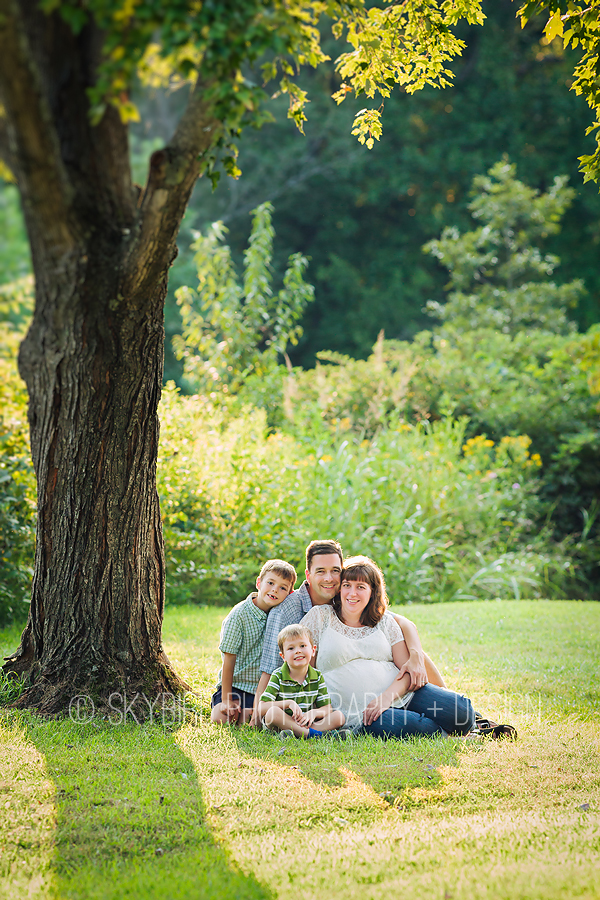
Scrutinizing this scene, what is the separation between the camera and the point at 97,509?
3941mm

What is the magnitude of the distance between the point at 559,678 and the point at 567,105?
63.9ft

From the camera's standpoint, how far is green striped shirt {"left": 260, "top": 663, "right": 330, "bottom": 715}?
13.1 ft

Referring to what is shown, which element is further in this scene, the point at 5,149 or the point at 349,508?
the point at 349,508

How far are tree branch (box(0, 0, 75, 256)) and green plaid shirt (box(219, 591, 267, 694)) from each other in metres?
2.26

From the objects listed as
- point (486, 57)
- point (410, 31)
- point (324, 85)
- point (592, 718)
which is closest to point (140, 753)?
point (592, 718)

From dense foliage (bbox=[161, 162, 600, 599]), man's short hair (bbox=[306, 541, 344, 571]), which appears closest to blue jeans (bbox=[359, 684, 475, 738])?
man's short hair (bbox=[306, 541, 344, 571])

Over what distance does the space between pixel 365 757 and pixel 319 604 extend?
37.6 inches

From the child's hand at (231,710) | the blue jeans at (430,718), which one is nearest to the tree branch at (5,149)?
the child's hand at (231,710)

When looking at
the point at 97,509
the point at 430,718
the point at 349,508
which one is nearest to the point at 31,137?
the point at 97,509

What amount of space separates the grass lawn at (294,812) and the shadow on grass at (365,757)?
0.01 m

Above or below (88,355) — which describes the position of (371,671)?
below

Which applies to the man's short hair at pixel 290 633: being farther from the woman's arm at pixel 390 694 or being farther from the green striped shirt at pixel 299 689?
the woman's arm at pixel 390 694

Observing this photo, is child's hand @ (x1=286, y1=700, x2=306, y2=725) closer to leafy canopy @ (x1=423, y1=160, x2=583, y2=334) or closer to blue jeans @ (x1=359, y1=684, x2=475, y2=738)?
blue jeans @ (x1=359, y1=684, x2=475, y2=738)

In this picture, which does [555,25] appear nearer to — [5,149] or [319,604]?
[5,149]
